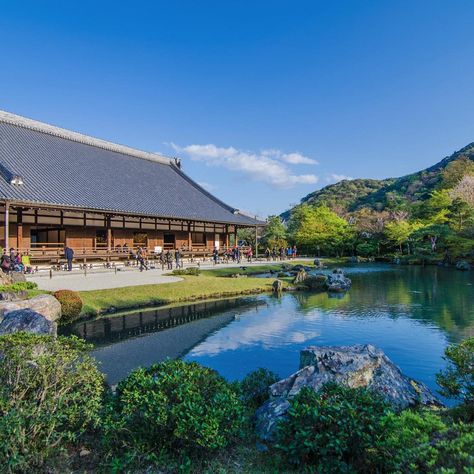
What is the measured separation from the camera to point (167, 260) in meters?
26.2

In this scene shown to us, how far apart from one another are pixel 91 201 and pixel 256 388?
20098 millimetres

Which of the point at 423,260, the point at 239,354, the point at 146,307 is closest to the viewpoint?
the point at 239,354

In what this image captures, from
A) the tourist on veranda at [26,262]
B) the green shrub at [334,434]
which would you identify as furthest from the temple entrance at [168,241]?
the green shrub at [334,434]

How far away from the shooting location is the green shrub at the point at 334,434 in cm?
334

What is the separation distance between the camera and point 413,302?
16.2 metres

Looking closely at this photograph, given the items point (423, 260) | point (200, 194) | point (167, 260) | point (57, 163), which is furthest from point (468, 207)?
point (57, 163)

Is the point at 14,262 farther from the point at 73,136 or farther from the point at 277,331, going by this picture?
the point at 73,136

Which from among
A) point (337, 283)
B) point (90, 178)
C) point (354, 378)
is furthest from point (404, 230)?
point (354, 378)

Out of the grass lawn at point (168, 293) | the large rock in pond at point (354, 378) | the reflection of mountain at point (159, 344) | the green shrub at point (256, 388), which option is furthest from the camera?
the grass lawn at point (168, 293)

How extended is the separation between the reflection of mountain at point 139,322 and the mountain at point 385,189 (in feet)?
180

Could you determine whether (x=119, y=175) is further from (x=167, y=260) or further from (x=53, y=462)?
(x=53, y=462)

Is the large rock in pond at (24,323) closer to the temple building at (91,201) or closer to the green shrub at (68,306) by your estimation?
the green shrub at (68,306)

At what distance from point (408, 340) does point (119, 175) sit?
2574 centimetres

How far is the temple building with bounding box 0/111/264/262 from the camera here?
2072cm
